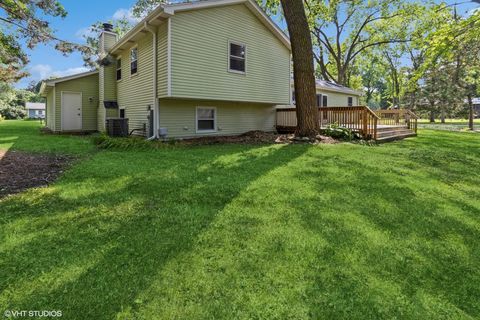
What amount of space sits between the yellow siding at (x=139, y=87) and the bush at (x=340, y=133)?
6.93 m

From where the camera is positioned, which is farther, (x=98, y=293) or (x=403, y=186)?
(x=403, y=186)

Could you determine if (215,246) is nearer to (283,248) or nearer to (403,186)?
(283,248)

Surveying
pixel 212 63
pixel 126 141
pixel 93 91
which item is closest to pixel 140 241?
pixel 126 141

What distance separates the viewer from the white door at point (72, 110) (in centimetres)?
1480

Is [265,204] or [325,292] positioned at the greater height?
[265,204]

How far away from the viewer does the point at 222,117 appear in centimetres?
1280

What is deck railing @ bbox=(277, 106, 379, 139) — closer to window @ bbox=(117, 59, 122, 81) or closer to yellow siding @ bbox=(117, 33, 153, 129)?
yellow siding @ bbox=(117, 33, 153, 129)

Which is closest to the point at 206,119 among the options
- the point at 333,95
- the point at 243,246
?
the point at 243,246

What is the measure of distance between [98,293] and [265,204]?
98.2 inches

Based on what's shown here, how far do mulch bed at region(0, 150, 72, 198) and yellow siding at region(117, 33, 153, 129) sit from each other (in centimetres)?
465

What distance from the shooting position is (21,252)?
2.93 meters

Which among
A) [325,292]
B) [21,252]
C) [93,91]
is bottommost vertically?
[325,292]

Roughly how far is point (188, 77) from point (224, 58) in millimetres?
1902

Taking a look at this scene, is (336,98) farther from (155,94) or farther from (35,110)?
(35,110)
